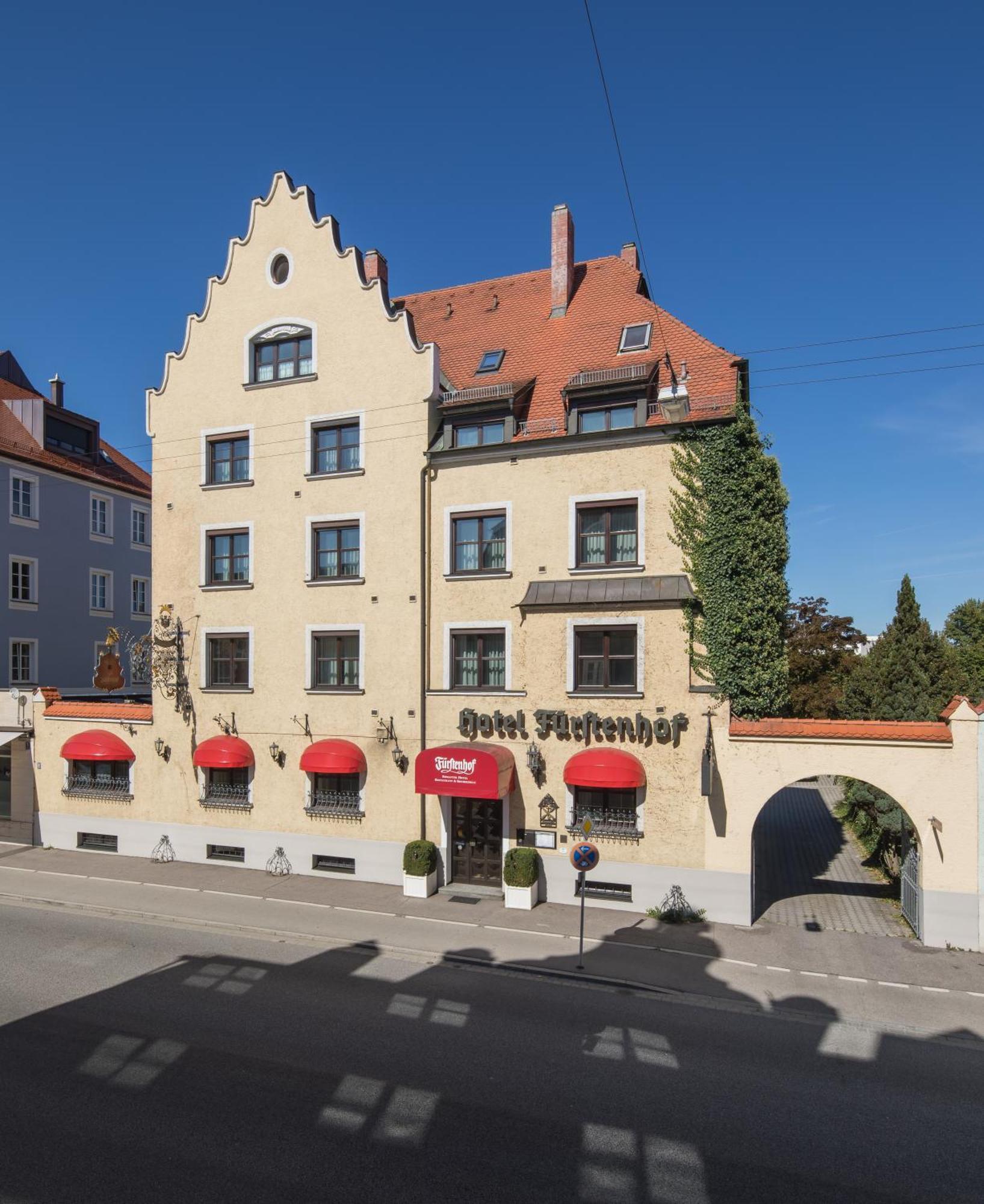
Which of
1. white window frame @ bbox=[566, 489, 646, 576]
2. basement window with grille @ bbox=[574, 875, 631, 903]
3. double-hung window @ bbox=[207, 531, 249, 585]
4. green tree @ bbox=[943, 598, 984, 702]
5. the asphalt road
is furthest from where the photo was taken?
green tree @ bbox=[943, 598, 984, 702]

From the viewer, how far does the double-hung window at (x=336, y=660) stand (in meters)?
22.5

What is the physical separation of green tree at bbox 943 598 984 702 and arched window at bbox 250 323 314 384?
54693mm

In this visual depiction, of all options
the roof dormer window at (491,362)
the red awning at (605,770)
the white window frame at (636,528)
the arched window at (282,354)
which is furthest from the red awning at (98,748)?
the roof dormer window at (491,362)

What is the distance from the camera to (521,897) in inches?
768

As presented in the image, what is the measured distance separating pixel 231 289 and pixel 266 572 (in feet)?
30.8

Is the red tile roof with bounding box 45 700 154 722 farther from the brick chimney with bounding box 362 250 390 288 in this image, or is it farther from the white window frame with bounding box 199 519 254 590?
the brick chimney with bounding box 362 250 390 288

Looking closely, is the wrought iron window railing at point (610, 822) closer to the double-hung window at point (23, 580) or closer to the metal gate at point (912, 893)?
the metal gate at point (912, 893)

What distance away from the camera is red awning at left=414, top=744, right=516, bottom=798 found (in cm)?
1903

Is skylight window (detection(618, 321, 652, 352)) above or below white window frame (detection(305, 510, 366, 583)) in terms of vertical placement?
above

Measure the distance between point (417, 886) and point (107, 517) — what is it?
87.3ft

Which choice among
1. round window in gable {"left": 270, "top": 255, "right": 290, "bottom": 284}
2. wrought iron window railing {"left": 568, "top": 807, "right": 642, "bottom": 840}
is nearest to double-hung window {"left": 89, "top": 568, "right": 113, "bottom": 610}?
round window in gable {"left": 270, "top": 255, "right": 290, "bottom": 284}

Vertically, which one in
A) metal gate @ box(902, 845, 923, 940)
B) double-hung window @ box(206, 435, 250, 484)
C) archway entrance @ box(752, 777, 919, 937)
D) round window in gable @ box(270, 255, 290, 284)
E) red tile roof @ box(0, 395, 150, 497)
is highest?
round window in gable @ box(270, 255, 290, 284)

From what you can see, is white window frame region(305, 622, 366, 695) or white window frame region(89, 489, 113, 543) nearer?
white window frame region(305, 622, 366, 695)

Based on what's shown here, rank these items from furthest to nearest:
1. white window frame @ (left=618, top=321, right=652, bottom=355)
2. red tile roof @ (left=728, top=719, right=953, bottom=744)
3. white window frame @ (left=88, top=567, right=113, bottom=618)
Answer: white window frame @ (left=88, top=567, right=113, bottom=618), white window frame @ (left=618, top=321, right=652, bottom=355), red tile roof @ (left=728, top=719, right=953, bottom=744)
